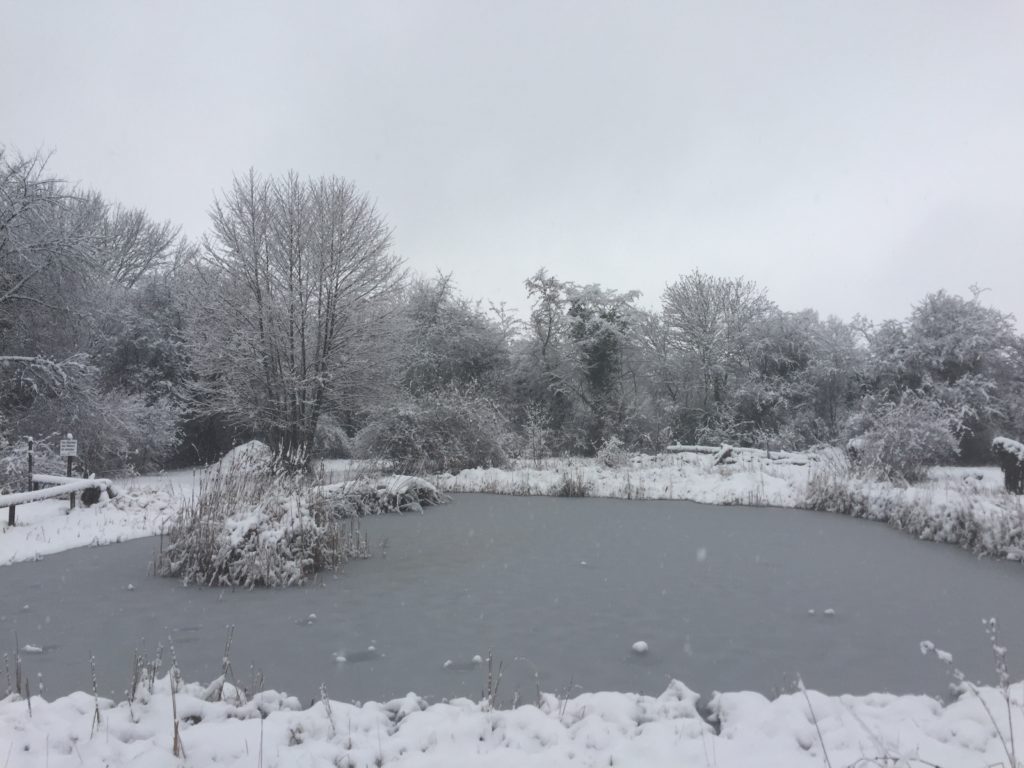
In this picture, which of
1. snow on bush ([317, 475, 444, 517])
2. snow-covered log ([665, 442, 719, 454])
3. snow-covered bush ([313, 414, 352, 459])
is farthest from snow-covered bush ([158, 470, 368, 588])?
snow-covered log ([665, 442, 719, 454])

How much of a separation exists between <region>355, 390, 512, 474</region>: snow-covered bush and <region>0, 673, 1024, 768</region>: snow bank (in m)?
14.3

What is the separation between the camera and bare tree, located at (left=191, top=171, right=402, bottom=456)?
52.0 ft

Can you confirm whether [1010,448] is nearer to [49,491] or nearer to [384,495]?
[384,495]

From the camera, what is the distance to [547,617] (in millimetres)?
5207

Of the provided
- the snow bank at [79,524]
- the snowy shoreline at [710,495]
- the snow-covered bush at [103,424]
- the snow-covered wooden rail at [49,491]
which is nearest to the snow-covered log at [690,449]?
the snowy shoreline at [710,495]

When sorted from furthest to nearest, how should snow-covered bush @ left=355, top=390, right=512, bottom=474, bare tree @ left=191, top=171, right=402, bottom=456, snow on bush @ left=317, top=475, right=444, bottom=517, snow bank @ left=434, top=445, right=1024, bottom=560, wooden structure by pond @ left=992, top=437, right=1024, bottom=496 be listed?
1. snow-covered bush @ left=355, top=390, right=512, bottom=474
2. bare tree @ left=191, top=171, right=402, bottom=456
3. snow on bush @ left=317, top=475, right=444, bottom=517
4. wooden structure by pond @ left=992, top=437, right=1024, bottom=496
5. snow bank @ left=434, top=445, right=1024, bottom=560

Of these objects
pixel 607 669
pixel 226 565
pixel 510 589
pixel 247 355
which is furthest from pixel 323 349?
pixel 607 669

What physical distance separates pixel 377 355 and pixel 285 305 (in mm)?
2726

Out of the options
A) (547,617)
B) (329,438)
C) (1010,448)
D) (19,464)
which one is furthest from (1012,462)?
(19,464)

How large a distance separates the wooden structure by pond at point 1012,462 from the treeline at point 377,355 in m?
2.33

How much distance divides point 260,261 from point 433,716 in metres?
15.1

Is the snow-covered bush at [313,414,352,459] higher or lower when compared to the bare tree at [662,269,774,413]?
lower

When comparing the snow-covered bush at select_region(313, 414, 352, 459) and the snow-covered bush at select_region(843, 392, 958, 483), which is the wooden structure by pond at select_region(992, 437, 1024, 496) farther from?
the snow-covered bush at select_region(313, 414, 352, 459)

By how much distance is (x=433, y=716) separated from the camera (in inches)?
123
